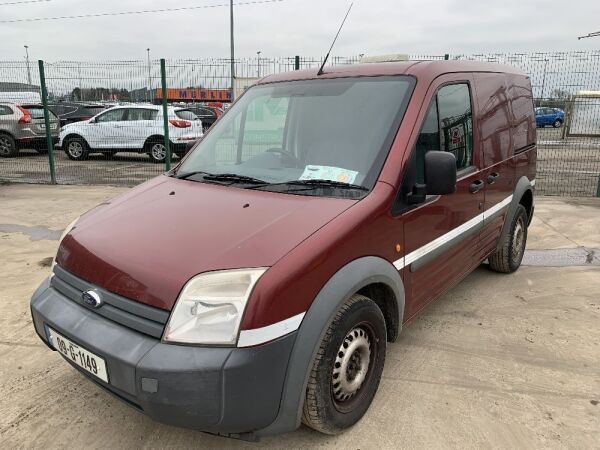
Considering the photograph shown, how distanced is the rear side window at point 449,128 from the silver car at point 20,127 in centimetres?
1260

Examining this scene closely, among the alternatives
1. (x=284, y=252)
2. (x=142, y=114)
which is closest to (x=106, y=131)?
(x=142, y=114)

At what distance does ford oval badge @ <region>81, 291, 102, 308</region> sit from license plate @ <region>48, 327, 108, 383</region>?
18cm

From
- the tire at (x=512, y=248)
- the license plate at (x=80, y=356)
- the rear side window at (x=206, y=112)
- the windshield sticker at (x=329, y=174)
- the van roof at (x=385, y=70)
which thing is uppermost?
the van roof at (x=385, y=70)

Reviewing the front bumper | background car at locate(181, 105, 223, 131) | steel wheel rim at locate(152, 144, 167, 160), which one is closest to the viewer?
the front bumper

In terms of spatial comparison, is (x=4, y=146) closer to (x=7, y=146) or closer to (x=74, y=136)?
A: (x=7, y=146)

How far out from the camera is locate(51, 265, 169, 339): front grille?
77.5 inches

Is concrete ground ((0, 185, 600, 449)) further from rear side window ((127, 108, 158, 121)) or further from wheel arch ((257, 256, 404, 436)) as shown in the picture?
rear side window ((127, 108, 158, 121))

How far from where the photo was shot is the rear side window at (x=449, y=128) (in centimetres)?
285

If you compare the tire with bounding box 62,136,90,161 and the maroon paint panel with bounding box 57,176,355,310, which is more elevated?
the maroon paint panel with bounding box 57,176,355,310

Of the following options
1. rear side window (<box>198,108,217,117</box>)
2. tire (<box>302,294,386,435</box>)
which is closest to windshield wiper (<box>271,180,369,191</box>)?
tire (<box>302,294,386,435</box>)

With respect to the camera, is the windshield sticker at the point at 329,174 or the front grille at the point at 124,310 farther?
the windshield sticker at the point at 329,174

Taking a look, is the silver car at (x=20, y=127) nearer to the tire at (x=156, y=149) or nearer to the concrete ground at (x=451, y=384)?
the tire at (x=156, y=149)

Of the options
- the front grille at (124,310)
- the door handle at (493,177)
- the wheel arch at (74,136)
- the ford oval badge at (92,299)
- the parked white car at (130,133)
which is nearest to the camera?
the front grille at (124,310)

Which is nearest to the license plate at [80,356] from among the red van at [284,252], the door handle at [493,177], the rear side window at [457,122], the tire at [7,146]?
the red van at [284,252]
